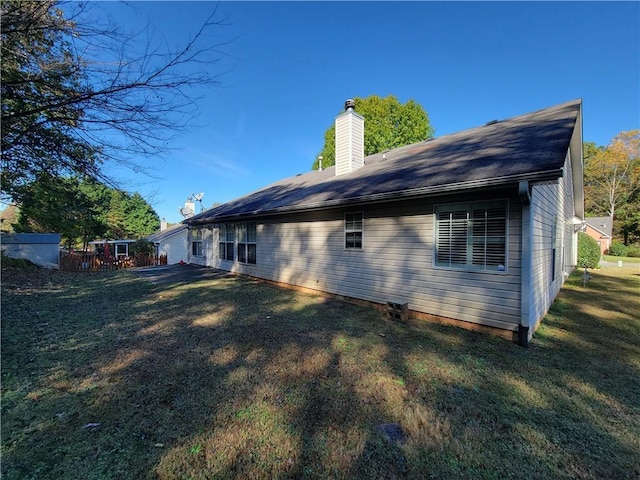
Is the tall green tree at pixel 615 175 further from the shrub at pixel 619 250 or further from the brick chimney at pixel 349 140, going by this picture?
the brick chimney at pixel 349 140

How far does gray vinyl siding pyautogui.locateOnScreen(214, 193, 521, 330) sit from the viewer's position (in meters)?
4.73

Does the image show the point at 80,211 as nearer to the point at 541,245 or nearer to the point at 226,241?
the point at 226,241

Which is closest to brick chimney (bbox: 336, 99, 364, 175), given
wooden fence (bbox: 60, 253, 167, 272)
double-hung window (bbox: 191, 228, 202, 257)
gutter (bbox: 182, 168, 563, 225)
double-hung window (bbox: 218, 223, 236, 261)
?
gutter (bbox: 182, 168, 563, 225)

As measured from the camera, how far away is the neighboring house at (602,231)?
33.3 m

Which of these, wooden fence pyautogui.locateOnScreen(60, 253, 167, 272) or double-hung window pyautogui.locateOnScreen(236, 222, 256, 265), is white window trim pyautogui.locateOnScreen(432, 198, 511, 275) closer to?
double-hung window pyautogui.locateOnScreen(236, 222, 256, 265)

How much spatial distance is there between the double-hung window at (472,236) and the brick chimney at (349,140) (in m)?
4.91

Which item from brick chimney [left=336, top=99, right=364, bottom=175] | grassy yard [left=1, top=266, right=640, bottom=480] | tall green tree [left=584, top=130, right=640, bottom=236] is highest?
tall green tree [left=584, top=130, right=640, bottom=236]

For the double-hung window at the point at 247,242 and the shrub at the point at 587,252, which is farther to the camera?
the shrub at the point at 587,252

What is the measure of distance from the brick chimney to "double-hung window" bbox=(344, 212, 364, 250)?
302cm

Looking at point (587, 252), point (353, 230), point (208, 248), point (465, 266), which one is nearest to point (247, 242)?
point (208, 248)

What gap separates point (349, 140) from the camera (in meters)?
9.48

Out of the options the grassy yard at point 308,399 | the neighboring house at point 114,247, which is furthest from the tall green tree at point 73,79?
the neighboring house at point 114,247

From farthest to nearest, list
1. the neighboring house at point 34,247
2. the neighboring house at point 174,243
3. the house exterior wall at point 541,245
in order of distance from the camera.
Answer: the neighboring house at point 174,243 < the neighboring house at point 34,247 < the house exterior wall at point 541,245

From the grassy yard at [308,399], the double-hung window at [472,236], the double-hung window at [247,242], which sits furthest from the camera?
the double-hung window at [247,242]
